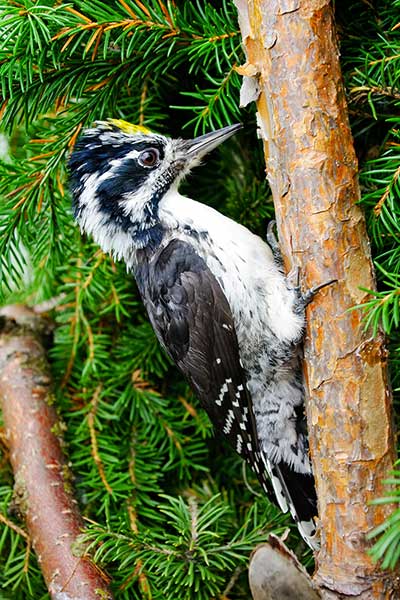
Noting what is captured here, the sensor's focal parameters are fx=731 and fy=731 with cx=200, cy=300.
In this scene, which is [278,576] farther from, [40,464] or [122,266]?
[122,266]

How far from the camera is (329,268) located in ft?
4.97

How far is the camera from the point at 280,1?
4.93ft

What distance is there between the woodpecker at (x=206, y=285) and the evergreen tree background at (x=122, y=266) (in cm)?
8

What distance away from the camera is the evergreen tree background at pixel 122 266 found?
1.70m

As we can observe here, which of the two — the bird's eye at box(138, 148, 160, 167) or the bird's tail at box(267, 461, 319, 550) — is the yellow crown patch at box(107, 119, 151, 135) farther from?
the bird's tail at box(267, 461, 319, 550)

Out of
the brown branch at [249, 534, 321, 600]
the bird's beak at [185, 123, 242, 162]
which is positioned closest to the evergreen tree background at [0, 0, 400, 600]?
the bird's beak at [185, 123, 242, 162]

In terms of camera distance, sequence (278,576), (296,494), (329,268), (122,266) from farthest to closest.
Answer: (122,266)
(296,494)
(329,268)
(278,576)

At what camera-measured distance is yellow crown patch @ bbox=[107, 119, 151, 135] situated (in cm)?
197

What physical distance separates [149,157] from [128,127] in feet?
0.39

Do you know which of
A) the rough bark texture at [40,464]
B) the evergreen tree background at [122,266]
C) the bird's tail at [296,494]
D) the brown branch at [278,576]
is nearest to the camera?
the brown branch at [278,576]

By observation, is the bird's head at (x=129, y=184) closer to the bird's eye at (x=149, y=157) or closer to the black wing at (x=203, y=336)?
the bird's eye at (x=149, y=157)

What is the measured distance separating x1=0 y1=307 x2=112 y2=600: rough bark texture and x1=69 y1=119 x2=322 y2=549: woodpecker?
→ 482 millimetres

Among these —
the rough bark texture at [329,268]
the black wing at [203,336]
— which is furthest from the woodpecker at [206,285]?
the rough bark texture at [329,268]

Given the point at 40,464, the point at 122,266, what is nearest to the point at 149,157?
the point at 122,266
